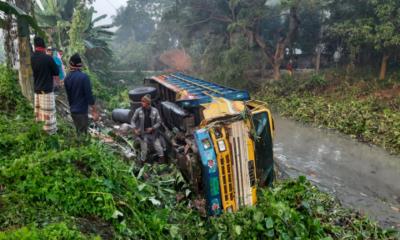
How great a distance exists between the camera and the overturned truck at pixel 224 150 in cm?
584

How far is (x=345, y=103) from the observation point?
16.2m

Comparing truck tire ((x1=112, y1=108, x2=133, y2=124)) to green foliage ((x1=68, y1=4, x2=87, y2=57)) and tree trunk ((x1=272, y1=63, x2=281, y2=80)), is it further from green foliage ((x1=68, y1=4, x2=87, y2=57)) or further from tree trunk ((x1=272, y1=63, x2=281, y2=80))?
tree trunk ((x1=272, y1=63, x2=281, y2=80))

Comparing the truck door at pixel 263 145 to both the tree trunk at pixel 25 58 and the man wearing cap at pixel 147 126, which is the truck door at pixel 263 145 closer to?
the man wearing cap at pixel 147 126

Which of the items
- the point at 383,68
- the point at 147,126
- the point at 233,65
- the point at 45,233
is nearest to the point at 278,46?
the point at 233,65

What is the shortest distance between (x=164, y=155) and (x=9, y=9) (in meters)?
4.21

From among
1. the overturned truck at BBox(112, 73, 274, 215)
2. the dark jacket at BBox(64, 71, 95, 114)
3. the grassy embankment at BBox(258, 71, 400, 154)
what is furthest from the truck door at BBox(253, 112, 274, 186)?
the grassy embankment at BBox(258, 71, 400, 154)

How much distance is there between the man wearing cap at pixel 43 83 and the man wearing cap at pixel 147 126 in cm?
209

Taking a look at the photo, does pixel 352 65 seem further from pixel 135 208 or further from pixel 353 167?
pixel 135 208

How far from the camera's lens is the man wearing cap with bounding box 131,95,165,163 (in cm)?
765

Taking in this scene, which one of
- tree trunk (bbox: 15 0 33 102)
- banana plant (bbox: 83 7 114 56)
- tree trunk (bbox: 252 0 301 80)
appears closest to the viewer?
tree trunk (bbox: 15 0 33 102)

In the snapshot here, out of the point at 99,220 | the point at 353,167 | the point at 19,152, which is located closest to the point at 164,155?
the point at 19,152

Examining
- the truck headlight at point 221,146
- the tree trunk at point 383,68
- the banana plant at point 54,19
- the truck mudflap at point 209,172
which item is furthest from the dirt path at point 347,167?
the banana plant at point 54,19

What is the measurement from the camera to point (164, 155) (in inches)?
308

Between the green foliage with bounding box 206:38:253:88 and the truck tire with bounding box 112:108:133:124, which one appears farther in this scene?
the green foliage with bounding box 206:38:253:88
